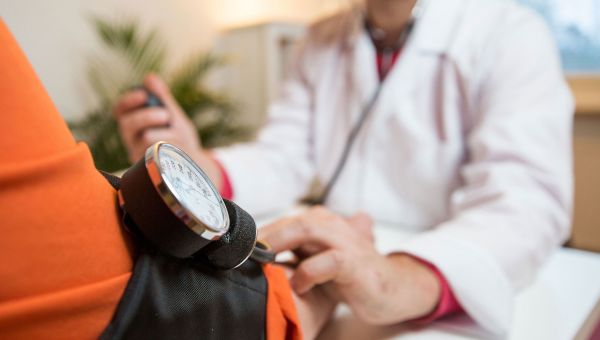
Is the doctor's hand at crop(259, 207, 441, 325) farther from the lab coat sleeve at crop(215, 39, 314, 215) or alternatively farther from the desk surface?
the lab coat sleeve at crop(215, 39, 314, 215)

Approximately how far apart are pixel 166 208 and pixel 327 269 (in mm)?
176

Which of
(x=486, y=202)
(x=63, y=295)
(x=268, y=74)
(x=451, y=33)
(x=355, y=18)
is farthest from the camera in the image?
(x=268, y=74)

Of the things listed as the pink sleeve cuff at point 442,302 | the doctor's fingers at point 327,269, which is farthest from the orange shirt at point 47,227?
the pink sleeve cuff at point 442,302

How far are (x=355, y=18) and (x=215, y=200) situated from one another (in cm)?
63

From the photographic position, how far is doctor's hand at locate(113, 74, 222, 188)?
67cm

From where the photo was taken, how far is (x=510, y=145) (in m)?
0.55

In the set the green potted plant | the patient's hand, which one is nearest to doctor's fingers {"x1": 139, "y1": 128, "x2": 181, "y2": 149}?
the green potted plant

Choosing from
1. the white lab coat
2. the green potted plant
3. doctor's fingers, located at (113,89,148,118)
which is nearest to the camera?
the white lab coat

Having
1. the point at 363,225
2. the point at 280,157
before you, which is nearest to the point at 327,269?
the point at 363,225

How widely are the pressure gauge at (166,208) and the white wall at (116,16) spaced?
0.13m

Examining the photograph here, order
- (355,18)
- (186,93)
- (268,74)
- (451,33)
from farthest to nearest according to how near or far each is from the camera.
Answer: (268,74)
(186,93)
(355,18)
(451,33)

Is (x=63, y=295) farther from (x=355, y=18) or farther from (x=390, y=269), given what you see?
(x=355, y=18)

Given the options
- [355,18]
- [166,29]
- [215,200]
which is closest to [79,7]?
[355,18]

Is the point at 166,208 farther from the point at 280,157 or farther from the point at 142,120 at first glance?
the point at 280,157
